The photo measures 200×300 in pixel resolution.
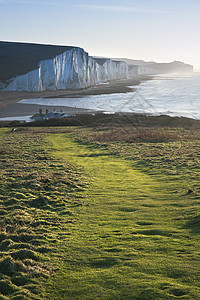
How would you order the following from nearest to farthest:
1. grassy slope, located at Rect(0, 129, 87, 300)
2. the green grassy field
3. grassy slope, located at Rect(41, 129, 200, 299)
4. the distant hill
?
grassy slope, located at Rect(41, 129, 200, 299)
the green grassy field
grassy slope, located at Rect(0, 129, 87, 300)
the distant hill

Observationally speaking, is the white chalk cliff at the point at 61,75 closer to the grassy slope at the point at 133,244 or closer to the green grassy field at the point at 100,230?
the green grassy field at the point at 100,230

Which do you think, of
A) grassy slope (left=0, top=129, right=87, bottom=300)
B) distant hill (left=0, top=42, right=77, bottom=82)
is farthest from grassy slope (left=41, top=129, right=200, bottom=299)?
distant hill (left=0, top=42, right=77, bottom=82)

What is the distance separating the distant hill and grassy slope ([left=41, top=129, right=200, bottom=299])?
3557 inches

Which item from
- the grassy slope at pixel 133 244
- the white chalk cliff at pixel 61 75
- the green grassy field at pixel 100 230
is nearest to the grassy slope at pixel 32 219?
the green grassy field at pixel 100 230

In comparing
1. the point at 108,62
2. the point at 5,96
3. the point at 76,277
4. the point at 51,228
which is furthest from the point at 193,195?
the point at 108,62

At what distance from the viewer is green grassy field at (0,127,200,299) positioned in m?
5.93

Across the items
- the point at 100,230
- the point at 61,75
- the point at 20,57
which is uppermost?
the point at 20,57

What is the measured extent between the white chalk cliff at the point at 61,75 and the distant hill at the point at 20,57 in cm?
Answer: 227

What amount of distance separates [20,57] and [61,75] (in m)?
21.7

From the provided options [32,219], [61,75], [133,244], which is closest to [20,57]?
[61,75]

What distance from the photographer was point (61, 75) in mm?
113812

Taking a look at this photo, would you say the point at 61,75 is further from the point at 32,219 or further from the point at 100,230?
the point at 100,230

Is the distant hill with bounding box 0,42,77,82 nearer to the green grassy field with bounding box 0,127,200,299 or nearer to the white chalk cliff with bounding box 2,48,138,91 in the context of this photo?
the white chalk cliff with bounding box 2,48,138,91

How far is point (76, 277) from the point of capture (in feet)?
20.6
